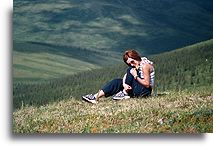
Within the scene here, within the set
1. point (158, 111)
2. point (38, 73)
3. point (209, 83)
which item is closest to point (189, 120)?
point (158, 111)

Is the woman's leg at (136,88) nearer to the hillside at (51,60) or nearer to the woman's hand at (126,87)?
the woman's hand at (126,87)

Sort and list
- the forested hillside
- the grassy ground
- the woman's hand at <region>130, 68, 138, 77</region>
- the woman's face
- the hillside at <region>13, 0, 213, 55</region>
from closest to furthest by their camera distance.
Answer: the grassy ground → the forested hillside → the woman's hand at <region>130, 68, 138, 77</region> → the woman's face → the hillside at <region>13, 0, 213, 55</region>

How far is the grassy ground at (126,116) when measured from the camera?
30.7ft

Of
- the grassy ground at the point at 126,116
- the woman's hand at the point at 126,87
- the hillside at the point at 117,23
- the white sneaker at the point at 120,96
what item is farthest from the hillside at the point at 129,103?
the hillside at the point at 117,23

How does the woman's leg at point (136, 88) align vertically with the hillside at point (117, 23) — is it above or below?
below

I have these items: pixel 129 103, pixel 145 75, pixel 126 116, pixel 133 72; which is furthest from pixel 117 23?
pixel 126 116

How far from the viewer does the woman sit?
10.2 m

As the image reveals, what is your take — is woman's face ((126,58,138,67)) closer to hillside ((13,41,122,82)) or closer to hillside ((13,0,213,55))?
hillside ((13,41,122,82))

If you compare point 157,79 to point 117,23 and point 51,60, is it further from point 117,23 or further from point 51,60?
point 51,60

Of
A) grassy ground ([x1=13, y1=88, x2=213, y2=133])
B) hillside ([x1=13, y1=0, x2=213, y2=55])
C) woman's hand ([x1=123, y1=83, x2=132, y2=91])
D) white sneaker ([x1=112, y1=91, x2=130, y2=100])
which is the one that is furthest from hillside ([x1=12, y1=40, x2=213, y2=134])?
hillside ([x1=13, y1=0, x2=213, y2=55])

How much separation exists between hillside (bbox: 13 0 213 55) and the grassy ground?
124 centimetres

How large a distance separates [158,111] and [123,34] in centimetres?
208

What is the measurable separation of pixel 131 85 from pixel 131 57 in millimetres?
576

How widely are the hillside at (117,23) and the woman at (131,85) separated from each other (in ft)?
1.56
